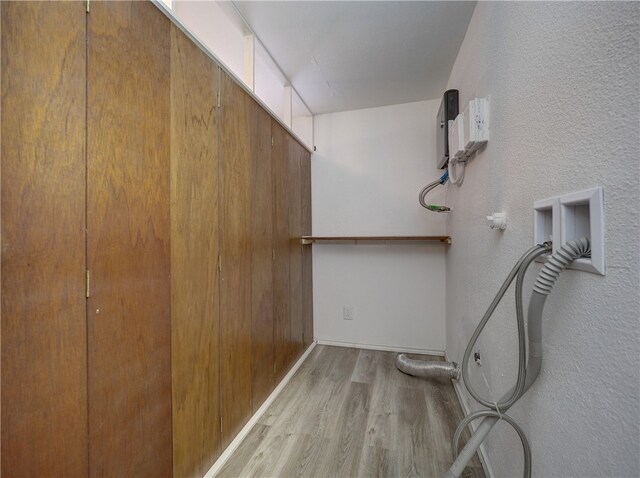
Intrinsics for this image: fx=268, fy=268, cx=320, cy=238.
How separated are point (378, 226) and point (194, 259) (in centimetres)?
191

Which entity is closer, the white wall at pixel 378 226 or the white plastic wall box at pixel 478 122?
the white plastic wall box at pixel 478 122

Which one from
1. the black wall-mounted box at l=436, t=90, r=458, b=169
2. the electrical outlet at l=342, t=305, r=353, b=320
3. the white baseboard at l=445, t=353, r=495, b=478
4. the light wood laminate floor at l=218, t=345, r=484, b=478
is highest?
the black wall-mounted box at l=436, t=90, r=458, b=169

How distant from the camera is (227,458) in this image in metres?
1.37

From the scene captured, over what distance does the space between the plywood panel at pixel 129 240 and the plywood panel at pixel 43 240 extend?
0.13 feet

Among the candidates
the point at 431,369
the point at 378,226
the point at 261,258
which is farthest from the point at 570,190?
the point at 378,226

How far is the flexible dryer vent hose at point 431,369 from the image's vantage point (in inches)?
77.0

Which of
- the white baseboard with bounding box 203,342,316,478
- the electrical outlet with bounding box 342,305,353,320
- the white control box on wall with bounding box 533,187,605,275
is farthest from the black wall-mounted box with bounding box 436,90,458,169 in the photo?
the white baseboard with bounding box 203,342,316,478

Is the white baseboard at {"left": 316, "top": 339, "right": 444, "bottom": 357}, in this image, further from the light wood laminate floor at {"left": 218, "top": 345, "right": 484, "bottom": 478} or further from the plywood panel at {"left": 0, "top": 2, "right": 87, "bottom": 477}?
the plywood panel at {"left": 0, "top": 2, "right": 87, "bottom": 477}

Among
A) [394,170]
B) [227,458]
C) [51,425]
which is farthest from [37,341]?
[394,170]

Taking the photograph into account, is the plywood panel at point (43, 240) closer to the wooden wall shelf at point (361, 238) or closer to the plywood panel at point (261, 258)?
the plywood panel at point (261, 258)

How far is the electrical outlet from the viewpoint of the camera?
2764mm

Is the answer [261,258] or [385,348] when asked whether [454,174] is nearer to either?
[261,258]

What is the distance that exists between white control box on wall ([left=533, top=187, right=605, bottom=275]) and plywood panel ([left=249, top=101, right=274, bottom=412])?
1384 mm

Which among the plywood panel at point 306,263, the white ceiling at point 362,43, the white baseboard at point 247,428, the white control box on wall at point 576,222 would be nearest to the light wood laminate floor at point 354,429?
the white baseboard at point 247,428
